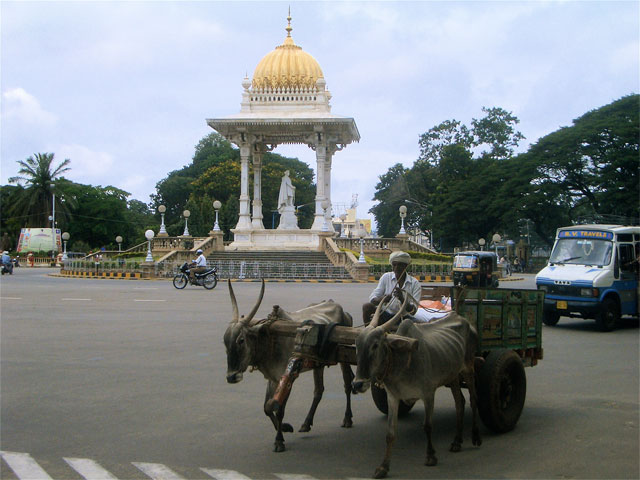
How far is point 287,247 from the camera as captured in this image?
40250mm

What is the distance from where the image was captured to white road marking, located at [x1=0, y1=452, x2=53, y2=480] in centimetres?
515

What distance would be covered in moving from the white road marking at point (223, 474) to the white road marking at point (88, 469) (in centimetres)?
68

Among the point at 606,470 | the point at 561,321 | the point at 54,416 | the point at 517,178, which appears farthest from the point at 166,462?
the point at 517,178

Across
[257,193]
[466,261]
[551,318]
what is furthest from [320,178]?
[551,318]

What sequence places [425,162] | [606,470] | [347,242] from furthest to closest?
[425,162] < [347,242] < [606,470]

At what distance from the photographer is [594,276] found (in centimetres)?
1451

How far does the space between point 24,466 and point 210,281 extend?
68.4 feet

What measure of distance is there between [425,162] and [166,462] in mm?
64747

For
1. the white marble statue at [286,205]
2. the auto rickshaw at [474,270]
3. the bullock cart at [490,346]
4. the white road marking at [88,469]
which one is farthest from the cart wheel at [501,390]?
the white marble statue at [286,205]

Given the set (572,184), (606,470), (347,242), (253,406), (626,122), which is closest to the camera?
(606,470)

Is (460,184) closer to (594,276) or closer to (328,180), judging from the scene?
(328,180)

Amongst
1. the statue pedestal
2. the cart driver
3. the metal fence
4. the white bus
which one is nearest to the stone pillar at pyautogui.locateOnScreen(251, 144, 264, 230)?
the statue pedestal

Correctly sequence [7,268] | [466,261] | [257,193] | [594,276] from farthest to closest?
[257,193] → [7,268] → [466,261] → [594,276]

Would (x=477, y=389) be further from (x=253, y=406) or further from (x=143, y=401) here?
(x=143, y=401)
